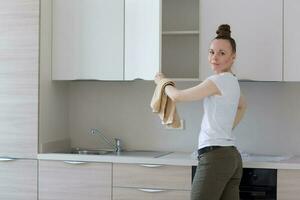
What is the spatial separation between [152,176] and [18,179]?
94 cm

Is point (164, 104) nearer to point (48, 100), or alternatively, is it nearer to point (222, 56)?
Result: point (222, 56)

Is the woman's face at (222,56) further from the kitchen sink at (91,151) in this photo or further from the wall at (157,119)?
the kitchen sink at (91,151)

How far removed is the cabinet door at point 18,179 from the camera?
3783 mm

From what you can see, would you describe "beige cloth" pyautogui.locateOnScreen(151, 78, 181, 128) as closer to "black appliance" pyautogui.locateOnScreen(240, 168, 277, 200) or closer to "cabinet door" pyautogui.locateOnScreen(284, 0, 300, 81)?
"black appliance" pyautogui.locateOnScreen(240, 168, 277, 200)

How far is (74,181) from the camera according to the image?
370 centimetres

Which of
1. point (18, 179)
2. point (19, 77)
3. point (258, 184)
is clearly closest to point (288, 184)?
point (258, 184)

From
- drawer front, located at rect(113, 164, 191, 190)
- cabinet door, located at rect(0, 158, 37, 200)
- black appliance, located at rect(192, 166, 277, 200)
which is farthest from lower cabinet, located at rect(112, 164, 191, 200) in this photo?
cabinet door, located at rect(0, 158, 37, 200)

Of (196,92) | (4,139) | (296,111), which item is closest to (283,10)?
(296,111)

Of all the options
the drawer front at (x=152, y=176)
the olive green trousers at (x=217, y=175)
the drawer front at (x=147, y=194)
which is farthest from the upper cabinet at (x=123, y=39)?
the olive green trousers at (x=217, y=175)

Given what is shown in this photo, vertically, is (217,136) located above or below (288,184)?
above

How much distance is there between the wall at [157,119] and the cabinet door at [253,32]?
312 millimetres

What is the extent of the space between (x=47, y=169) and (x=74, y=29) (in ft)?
3.17

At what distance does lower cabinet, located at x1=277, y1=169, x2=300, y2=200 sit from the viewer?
332cm

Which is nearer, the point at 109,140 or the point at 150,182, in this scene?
the point at 150,182
